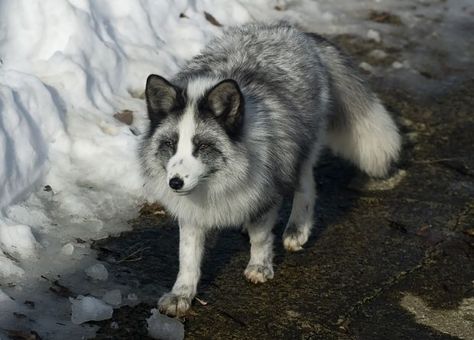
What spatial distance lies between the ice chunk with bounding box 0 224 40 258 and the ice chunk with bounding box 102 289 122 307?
23.3 inches

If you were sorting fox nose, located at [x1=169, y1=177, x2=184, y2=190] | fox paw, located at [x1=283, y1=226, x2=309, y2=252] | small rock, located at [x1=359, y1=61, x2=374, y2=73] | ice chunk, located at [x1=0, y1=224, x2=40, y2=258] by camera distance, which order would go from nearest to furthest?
fox nose, located at [x1=169, y1=177, x2=184, y2=190] → ice chunk, located at [x1=0, y1=224, x2=40, y2=258] → fox paw, located at [x1=283, y1=226, x2=309, y2=252] → small rock, located at [x1=359, y1=61, x2=374, y2=73]

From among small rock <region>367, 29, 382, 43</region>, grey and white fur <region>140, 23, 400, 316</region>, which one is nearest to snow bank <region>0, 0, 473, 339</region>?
grey and white fur <region>140, 23, 400, 316</region>

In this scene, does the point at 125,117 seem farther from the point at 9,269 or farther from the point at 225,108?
the point at 225,108

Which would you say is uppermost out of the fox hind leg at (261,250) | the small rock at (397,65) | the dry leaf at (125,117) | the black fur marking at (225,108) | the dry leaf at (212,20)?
the black fur marking at (225,108)

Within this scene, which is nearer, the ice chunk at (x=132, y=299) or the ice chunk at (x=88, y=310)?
the ice chunk at (x=88, y=310)

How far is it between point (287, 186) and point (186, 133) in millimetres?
874

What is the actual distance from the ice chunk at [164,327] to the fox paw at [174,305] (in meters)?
0.04

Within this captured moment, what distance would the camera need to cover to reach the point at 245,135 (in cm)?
465

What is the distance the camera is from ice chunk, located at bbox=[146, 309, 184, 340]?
450cm

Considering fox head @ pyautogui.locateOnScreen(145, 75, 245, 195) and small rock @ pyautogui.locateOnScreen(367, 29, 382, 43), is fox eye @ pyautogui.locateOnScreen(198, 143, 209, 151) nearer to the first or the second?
fox head @ pyautogui.locateOnScreen(145, 75, 245, 195)

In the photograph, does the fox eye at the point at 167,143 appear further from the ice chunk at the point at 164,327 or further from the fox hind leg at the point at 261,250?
the ice chunk at the point at 164,327

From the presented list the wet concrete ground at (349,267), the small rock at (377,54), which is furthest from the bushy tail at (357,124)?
the small rock at (377,54)

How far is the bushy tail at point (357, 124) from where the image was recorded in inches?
235

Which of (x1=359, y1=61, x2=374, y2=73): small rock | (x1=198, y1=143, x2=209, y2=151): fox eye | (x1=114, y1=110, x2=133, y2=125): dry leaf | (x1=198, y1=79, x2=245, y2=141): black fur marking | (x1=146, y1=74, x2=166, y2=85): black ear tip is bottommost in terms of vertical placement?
(x1=359, y1=61, x2=374, y2=73): small rock
